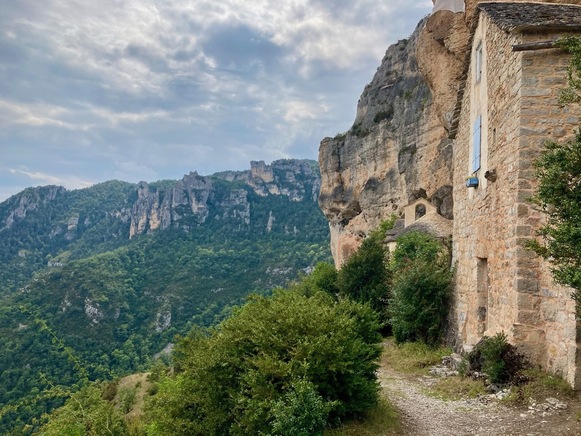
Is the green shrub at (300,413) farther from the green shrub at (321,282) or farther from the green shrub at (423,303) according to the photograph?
the green shrub at (321,282)

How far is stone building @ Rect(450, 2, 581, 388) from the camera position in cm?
651

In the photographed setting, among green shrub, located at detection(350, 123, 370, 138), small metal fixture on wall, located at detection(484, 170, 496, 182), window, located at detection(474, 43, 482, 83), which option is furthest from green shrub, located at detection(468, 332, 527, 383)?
green shrub, located at detection(350, 123, 370, 138)

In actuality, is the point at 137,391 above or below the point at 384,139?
below

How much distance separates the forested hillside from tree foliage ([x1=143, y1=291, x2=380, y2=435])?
31.4 m

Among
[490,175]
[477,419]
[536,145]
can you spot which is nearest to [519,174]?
[536,145]

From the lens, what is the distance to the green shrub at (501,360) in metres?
6.58

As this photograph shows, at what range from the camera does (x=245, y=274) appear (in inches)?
3526

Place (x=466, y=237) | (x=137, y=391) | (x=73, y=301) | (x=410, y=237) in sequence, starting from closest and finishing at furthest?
(x=466, y=237) < (x=410, y=237) < (x=137, y=391) < (x=73, y=301)

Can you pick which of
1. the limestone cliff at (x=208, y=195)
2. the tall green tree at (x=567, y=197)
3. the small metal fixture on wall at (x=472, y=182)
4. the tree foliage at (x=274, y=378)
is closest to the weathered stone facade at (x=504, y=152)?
the small metal fixture on wall at (x=472, y=182)

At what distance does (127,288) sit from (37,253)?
58.2 metres

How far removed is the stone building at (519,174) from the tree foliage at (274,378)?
2.66 m

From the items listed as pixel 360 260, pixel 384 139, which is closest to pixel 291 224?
pixel 384 139

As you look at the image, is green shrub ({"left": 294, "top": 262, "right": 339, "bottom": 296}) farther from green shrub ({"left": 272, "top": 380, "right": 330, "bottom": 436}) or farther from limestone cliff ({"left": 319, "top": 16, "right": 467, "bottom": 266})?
green shrub ({"left": 272, "top": 380, "right": 330, "bottom": 436})

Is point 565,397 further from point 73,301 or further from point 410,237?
point 73,301
